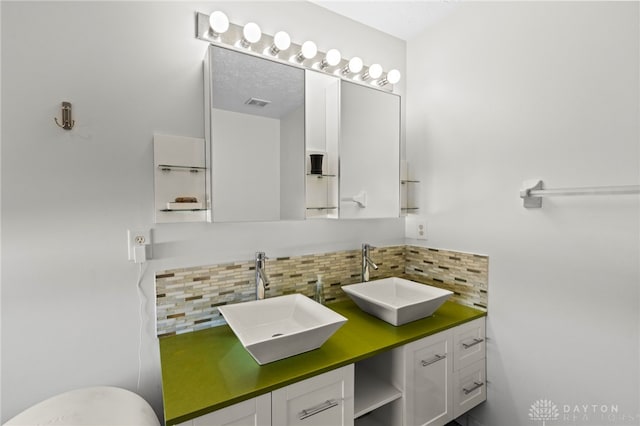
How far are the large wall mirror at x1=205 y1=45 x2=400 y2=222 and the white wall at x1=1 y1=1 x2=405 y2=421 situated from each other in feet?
0.47

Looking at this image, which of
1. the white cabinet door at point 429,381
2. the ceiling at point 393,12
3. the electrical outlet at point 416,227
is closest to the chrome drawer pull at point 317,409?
the white cabinet door at point 429,381

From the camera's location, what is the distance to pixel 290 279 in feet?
5.39

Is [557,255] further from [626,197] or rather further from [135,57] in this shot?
[135,57]

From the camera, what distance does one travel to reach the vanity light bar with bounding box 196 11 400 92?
1.38 meters

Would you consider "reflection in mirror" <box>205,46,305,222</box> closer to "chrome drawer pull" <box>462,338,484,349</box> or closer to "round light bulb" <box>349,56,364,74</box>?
"round light bulb" <box>349,56,364,74</box>

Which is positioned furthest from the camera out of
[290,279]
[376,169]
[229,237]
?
[376,169]

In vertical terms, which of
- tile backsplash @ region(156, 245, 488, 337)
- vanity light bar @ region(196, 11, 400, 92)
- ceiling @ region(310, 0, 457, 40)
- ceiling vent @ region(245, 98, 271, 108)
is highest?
ceiling @ region(310, 0, 457, 40)

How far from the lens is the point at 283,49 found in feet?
4.88

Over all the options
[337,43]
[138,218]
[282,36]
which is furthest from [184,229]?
[337,43]

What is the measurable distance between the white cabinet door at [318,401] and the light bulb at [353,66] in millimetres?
1525

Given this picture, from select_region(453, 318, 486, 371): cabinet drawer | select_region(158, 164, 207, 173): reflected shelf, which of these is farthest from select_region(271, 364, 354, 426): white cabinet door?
select_region(158, 164, 207, 173): reflected shelf

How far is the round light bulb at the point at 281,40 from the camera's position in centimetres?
148

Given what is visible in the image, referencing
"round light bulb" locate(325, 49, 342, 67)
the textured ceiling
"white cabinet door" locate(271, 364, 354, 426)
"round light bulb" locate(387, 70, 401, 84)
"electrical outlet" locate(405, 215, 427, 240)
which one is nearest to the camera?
"white cabinet door" locate(271, 364, 354, 426)

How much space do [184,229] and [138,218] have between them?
18 cm
